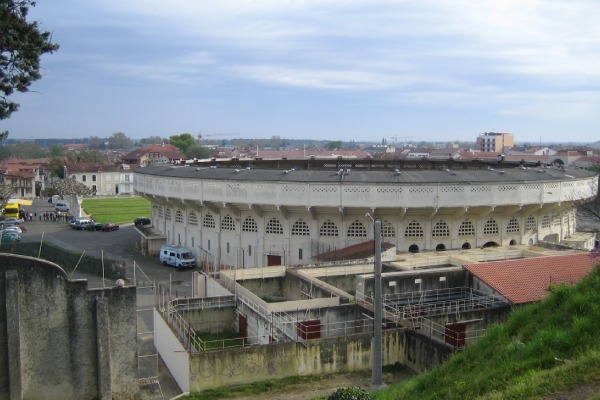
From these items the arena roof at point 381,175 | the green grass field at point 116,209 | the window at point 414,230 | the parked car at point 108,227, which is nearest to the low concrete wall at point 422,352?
the arena roof at point 381,175

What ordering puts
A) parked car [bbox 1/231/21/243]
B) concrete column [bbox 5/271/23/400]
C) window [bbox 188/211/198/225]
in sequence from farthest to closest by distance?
parked car [bbox 1/231/21/243], window [bbox 188/211/198/225], concrete column [bbox 5/271/23/400]

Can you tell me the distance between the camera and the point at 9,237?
49812 millimetres

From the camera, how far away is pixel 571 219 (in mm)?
44875

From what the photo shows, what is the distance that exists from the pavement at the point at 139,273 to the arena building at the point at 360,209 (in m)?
3.96

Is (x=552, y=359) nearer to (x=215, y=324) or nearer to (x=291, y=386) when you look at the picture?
(x=291, y=386)

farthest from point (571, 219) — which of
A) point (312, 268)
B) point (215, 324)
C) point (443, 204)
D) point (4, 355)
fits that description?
point (4, 355)

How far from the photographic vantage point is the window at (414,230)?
3612 cm

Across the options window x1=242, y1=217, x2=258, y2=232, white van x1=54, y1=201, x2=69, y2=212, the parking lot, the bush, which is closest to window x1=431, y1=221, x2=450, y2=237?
window x1=242, y1=217, x2=258, y2=232

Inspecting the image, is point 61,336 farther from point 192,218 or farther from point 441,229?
point 192,218

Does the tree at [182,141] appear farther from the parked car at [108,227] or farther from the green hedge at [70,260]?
the green hedge at [70,260]

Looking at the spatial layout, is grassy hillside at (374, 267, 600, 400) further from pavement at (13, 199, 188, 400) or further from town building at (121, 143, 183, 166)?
town building at (121, 143, 183, 166)

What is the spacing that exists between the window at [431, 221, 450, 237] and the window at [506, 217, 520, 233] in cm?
434

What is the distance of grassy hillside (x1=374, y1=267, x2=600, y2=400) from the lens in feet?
32.6

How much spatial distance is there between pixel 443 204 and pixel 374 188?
4075mm
